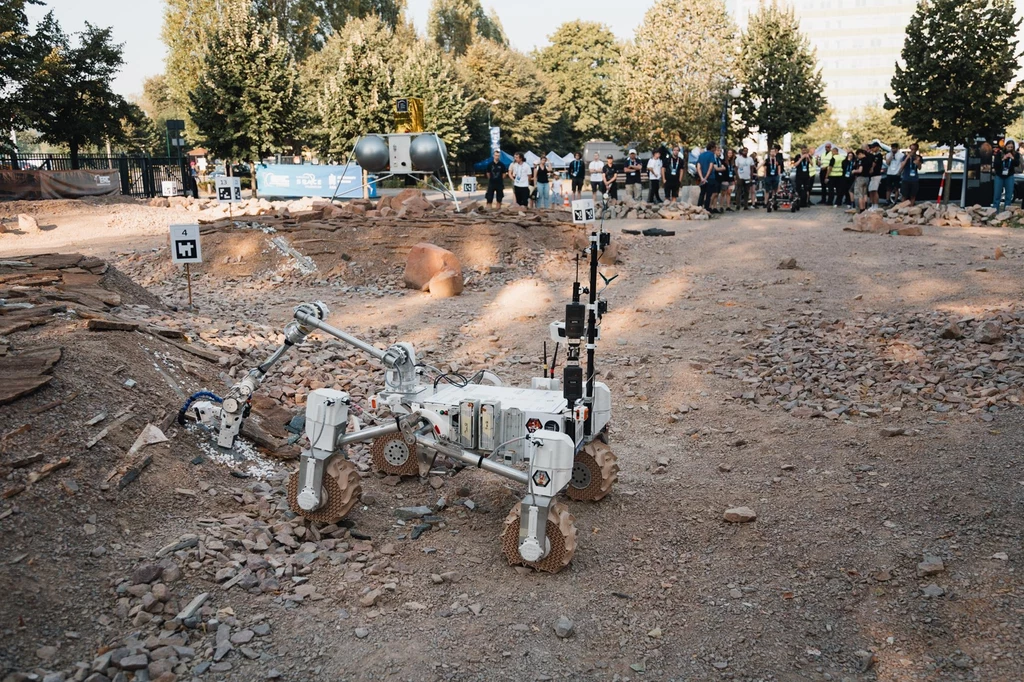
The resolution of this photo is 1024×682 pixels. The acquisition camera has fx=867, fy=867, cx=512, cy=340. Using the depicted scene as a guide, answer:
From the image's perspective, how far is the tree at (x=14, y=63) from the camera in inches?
1261

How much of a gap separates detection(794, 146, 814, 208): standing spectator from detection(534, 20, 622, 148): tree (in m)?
41.3

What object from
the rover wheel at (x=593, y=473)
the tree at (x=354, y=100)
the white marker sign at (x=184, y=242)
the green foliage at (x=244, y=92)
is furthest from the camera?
the tree at (x=354, y=100)

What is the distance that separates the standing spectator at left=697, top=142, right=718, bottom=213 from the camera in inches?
893

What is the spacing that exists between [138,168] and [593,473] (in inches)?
1278

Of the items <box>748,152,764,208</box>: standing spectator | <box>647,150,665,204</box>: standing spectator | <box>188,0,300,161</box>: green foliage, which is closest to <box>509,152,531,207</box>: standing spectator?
<box>647,150,665,204</box>: standing spectator

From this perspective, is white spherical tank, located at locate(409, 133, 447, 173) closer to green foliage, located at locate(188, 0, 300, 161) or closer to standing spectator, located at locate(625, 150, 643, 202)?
standing spectator, located at locate(625, 150, 643, 202)

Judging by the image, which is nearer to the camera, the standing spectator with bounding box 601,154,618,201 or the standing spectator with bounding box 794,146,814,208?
the standing spectator with bounding box 794,146,814,208

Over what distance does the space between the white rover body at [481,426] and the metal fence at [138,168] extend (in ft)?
98.1

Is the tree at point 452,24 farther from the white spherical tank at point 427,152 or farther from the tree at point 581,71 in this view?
the white spherical tank at point 427,152

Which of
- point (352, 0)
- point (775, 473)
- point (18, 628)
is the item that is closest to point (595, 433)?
point (775, 473)

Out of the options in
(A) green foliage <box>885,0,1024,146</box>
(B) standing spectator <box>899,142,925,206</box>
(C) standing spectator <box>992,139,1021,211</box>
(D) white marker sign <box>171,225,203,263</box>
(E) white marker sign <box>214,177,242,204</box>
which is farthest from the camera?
(B) standing spectator <box>899,142,925,206</box>

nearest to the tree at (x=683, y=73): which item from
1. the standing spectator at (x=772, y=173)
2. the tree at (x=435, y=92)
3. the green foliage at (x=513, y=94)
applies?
the tree at (x=435, y=92)

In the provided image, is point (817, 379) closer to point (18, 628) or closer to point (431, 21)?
point (18, 628)

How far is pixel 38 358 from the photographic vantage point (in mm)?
6332
